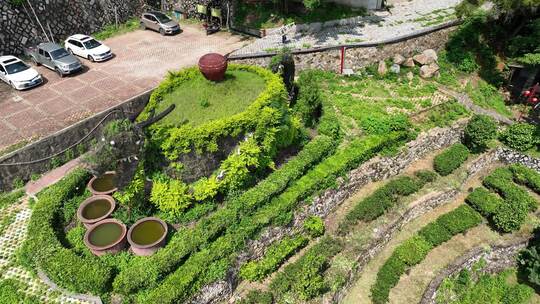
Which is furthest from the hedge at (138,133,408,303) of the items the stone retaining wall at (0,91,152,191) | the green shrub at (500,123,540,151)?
the stone retaining wall at (0,91,152,191)

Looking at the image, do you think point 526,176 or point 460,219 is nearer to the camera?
point 460,219

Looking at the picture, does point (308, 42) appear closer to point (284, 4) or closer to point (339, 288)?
point (284, 4)

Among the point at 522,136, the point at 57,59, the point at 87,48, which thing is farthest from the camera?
the point at 87,48

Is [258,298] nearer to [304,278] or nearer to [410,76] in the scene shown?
[304,278]

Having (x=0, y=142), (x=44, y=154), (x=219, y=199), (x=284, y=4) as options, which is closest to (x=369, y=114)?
(x=219, y=199)

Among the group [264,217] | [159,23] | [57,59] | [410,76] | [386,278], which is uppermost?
[159,23]

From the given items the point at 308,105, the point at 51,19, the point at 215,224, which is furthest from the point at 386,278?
the point at 51,19

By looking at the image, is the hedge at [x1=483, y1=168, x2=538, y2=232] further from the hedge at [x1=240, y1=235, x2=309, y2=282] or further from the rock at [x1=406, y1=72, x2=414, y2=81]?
the hedge at [x1=240, y1=235, x2=309, y2=282]

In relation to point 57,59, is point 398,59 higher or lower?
lower
